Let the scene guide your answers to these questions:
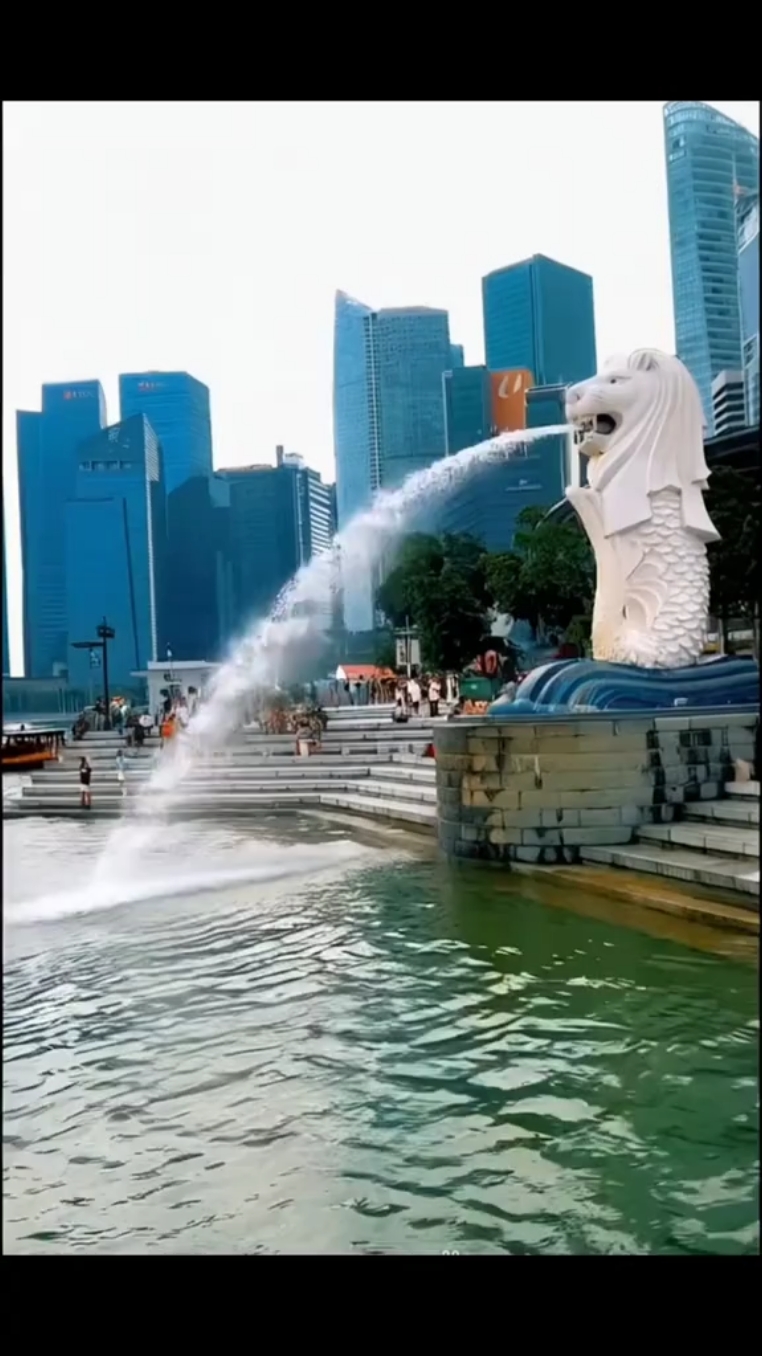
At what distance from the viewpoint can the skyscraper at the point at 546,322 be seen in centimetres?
6800

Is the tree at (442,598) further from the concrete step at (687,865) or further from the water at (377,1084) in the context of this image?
the water at (377,1084)

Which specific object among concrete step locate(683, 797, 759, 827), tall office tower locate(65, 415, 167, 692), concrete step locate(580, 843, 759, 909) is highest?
tall office tower locate(65, 415, 167, 692)

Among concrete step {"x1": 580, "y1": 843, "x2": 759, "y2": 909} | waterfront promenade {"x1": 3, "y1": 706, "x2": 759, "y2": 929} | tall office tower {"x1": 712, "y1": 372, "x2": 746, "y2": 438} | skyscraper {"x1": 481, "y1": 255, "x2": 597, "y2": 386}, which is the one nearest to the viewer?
tall office tower {"x1": 712, "y1": 372, "x2": 746, "y2": 438}

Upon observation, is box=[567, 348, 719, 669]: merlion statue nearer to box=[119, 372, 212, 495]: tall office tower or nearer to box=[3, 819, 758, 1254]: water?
box=[3, 819, 758, 1254]: water

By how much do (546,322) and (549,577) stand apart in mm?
45475

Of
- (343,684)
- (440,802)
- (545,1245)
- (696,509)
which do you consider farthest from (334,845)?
(343,684)

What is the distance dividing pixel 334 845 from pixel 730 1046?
7009 millimetres

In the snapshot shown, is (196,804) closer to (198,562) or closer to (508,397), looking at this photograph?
(508,397)

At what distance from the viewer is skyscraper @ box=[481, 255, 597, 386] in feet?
223

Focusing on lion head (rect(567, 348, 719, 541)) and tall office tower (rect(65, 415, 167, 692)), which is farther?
tall office tower (rect(65, 415, 167, 692))

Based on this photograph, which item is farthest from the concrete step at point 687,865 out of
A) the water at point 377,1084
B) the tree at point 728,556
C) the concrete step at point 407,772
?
the tree at point 728,556

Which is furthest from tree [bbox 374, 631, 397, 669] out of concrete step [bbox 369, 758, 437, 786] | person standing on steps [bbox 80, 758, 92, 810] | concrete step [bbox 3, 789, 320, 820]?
person standing on steps [bbox 80, 758, 92, 810]

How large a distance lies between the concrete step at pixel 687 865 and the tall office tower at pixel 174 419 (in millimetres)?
67115

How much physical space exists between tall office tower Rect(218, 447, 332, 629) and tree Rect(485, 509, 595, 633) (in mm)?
33974
